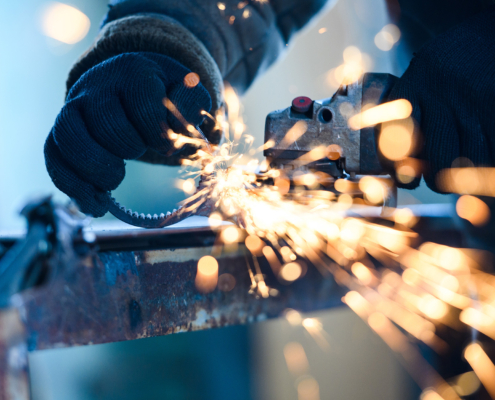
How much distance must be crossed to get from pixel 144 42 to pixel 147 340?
1582mm

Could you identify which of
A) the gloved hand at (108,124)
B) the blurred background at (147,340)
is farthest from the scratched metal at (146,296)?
the blurred background at (147,340)

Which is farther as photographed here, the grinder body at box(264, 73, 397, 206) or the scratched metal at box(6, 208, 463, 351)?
the grinder body at box(264, 73, 397, 206)

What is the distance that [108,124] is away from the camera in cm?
63

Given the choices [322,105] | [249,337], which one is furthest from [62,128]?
[249,337]

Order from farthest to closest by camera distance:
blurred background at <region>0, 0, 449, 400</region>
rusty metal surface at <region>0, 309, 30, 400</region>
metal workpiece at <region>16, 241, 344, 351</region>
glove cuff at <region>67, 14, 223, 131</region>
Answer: blurred background at <region>0, 0, 449, 400</region>, glove cuff at <region>67, 14, 223, 131</region>, metal workpiece at <region>16, 241, 344, 351</region>, rusty metal surface at <region>0, 309, 30, 400</region>

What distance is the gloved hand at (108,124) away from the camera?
627 millimetres

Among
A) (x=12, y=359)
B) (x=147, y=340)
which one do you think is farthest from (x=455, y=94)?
(x=147, y=340)

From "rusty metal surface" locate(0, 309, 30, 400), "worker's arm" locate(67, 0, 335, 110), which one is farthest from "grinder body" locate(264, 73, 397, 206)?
"rusty metal surface" locate(0, 309, 30, 400)

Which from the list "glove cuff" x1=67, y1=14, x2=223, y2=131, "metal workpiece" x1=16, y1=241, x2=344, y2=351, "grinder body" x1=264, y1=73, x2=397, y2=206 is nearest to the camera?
"metal workpiece" x1=16, y1=241, x2=344, y2=351

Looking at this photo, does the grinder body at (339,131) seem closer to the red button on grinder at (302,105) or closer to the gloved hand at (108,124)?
the red button on grinder at (302,105)

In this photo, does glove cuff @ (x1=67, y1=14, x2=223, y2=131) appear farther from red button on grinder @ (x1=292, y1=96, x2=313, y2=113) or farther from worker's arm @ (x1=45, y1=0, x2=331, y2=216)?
red button on grinder @ (x1=292, y1=96, x2=313, y2=113)

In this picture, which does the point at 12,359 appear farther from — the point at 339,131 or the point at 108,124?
the point at 339,131

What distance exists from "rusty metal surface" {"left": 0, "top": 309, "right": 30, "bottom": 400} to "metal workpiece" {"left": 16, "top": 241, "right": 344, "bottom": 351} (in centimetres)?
25

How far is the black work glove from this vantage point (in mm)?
585
